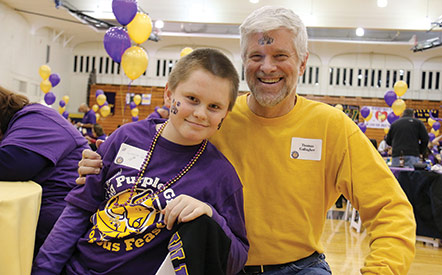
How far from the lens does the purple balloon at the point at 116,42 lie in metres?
7.25

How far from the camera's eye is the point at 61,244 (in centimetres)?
119

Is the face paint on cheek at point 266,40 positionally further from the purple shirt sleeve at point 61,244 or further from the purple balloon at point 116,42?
the purple balloon at point 116,42

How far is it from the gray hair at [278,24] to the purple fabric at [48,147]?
869 millimetres

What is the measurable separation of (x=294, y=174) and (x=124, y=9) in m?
6.11

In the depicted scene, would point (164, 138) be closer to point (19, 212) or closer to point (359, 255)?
point (19, 212)

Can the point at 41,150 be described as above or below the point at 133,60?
below

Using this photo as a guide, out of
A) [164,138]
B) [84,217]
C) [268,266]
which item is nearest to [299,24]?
[164,138]

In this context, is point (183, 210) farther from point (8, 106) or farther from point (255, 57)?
point (8, 106)

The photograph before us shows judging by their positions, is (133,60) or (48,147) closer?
(48,147)

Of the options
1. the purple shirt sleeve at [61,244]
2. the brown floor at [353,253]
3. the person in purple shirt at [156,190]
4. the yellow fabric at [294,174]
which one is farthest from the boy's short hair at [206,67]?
the brown floor at [353,253]

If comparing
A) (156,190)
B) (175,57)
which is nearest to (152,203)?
(156,190)

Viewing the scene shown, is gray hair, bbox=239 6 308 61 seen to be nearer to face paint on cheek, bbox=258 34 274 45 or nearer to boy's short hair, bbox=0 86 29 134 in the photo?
face paint on cheek, bbox=258 34 274 45

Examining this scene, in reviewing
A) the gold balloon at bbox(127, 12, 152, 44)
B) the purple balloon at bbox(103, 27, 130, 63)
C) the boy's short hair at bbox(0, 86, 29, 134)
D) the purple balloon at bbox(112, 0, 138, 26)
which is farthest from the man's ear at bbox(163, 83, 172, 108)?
the gold balloon at bbox(127, 12, 152, 44)

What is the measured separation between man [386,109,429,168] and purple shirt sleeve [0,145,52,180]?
19.4 ft
